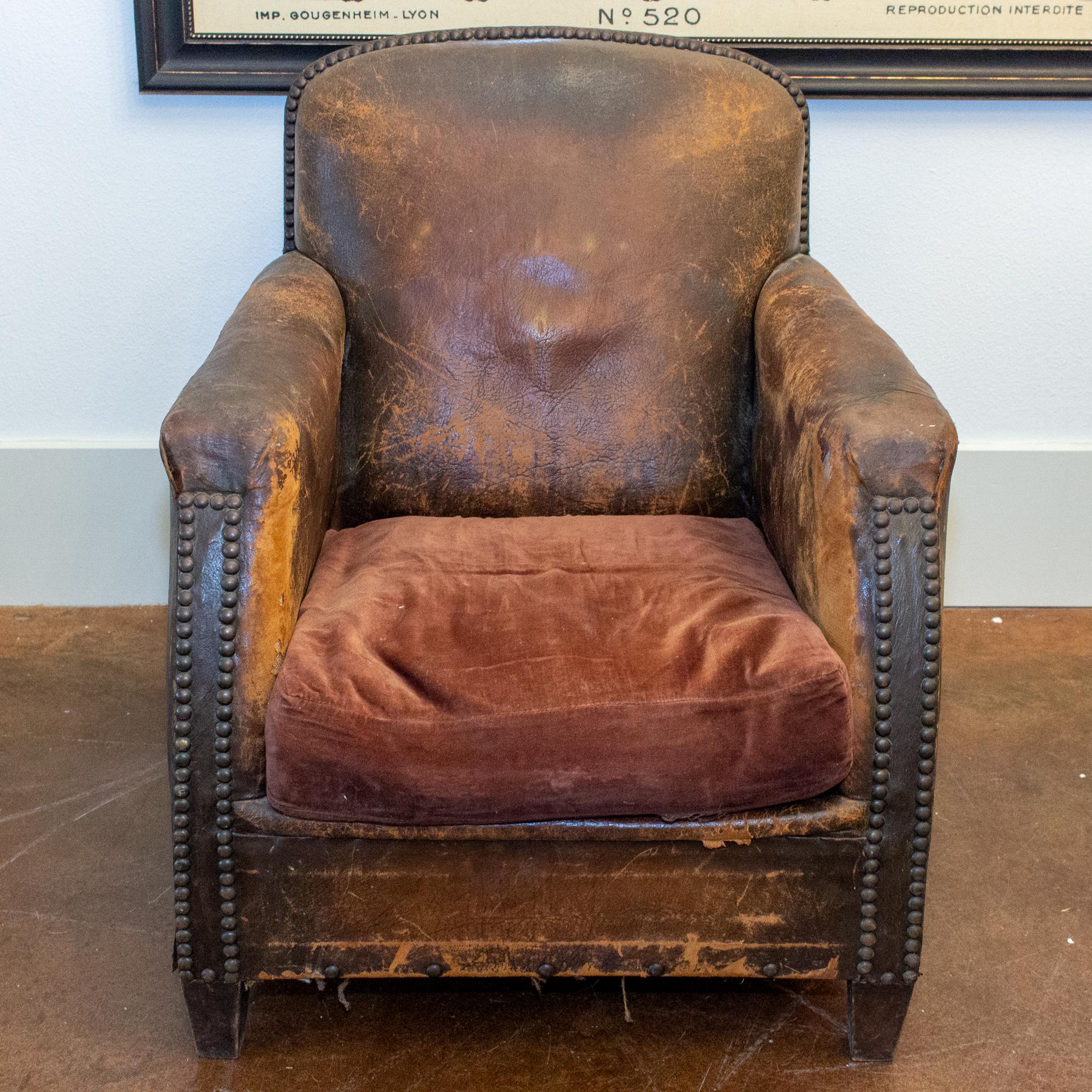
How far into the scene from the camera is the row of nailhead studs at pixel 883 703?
1174 mm

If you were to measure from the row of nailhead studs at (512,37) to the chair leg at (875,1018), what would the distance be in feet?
3.22

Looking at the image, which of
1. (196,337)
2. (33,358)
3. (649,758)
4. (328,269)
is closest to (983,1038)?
(649,758)

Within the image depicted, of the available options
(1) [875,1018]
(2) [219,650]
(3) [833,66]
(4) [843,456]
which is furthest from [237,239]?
(1) [875,1018]

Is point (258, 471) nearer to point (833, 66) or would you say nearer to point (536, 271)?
point (536, 271)

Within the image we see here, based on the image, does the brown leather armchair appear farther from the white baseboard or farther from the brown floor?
the white baseboard

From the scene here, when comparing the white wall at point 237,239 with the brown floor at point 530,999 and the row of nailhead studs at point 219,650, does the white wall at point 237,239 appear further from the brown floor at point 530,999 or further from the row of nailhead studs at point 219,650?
the row of nailhead studs at point 219,650

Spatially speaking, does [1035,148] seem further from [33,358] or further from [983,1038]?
[33,358]

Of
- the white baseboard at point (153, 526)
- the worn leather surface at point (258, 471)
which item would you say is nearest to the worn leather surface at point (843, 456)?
the worn leather surface at point (258, 471)

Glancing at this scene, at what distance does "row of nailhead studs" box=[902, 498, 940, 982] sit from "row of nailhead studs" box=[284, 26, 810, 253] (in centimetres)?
70

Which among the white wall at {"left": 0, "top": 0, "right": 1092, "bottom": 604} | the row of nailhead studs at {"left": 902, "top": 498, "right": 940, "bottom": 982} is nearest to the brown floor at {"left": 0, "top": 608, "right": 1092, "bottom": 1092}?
the row of nailhead studs at {"left": 902, "top": 498, "right": 940, "bottom": 982}

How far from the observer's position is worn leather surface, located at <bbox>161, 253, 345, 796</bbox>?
1.17m

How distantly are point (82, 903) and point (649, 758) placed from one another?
814 mm

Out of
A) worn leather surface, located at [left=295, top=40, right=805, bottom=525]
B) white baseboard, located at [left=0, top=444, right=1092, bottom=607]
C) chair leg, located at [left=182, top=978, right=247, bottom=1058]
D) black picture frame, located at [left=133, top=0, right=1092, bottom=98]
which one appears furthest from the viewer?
white baseboard, located at [left=0, top=444, right=1092, bottom=607]

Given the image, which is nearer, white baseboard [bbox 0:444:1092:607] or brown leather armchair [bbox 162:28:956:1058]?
brown leather armchair [bbox 162:28:956:1058]
